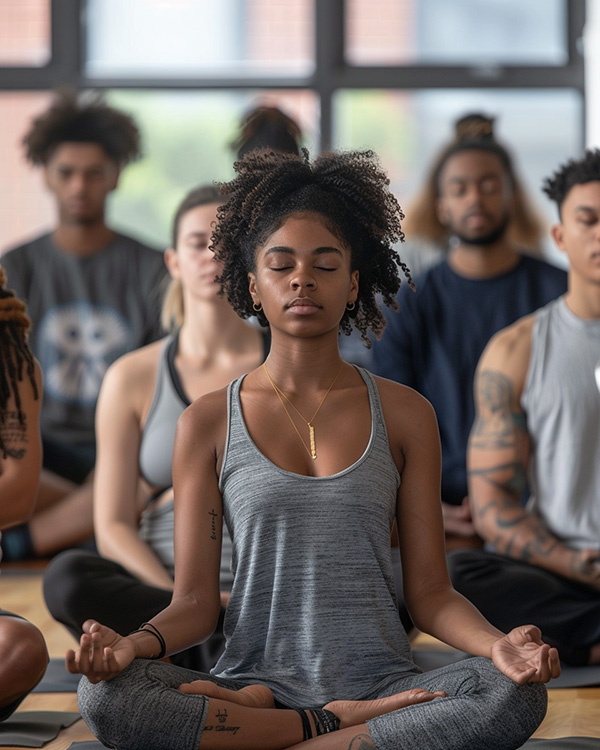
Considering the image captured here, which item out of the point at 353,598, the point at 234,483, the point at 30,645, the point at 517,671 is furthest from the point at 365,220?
the point at 30,645

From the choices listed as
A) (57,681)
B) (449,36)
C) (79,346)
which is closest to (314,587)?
(57,681)

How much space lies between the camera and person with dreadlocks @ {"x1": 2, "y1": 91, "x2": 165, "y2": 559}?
3.85 m

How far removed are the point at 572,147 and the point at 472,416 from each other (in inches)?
62.5

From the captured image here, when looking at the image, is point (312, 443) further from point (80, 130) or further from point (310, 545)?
point (80, 130)

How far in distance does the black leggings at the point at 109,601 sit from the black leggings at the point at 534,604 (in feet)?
1.78

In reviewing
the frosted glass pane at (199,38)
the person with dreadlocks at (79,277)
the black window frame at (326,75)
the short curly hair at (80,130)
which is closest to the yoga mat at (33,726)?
the person with dreadlocks at (79,277)

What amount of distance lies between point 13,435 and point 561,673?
3.82 feet

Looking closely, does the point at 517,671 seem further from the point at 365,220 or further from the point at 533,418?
the point at 533,418

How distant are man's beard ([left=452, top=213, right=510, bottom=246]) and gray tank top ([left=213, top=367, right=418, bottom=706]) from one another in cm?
197

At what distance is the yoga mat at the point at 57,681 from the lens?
2.09m

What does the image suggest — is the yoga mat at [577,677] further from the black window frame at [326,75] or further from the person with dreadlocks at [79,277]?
the black window frame at [326,75]

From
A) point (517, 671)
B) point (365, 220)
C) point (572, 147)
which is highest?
point (572, 147)

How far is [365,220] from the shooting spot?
1.67 meters

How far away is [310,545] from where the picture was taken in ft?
5.09
